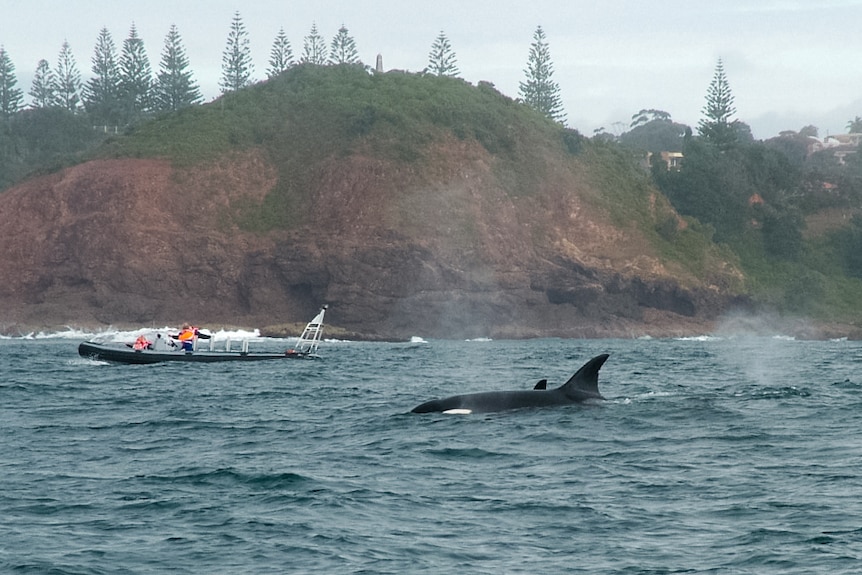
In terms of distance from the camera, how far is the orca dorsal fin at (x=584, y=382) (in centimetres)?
3117

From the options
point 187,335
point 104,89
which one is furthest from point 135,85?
point 187,335

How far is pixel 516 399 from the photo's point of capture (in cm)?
3042

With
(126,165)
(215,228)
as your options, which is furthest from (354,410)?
(126,165)

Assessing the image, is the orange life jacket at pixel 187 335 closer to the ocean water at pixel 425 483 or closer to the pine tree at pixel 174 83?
the ocean water at pixel 425 483

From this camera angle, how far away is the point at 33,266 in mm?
112000

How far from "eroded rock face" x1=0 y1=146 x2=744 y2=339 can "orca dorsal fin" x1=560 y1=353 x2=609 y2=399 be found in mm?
73100

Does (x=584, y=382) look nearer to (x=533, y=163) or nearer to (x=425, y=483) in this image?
(x=425, y=483)

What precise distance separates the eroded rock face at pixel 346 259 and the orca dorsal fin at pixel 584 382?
7310 cm

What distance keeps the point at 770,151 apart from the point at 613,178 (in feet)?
90.3

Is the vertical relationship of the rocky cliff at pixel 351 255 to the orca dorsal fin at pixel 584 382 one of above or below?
above

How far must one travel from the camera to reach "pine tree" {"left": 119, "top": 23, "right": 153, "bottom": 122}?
564ft

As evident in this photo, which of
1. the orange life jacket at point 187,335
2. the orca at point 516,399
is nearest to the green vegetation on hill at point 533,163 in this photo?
the orange life jacket at point 187,335

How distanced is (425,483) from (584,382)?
11.2 metres

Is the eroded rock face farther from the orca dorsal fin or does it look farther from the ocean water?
the orca dorsal fin
